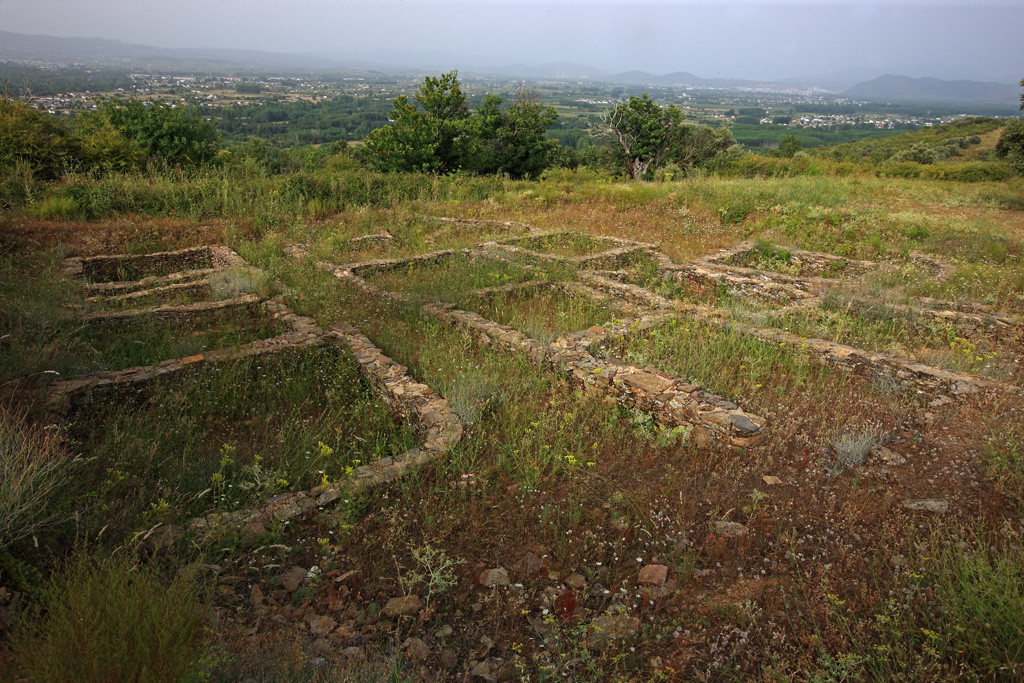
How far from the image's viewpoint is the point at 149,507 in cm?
341

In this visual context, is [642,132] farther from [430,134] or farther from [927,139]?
[927,139]

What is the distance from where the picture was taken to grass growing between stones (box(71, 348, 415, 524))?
11.7 feet

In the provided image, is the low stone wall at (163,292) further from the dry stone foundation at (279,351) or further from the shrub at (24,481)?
the shrub at (24,481)

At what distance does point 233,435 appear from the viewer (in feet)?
14.8

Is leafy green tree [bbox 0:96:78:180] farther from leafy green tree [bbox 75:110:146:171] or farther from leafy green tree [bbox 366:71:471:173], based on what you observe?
leafy green tree [bbox 366:71:471:173]

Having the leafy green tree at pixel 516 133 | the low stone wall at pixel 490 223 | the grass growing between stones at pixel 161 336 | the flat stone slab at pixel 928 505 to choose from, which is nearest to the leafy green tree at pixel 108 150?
the low stone wall at pixel 490 223

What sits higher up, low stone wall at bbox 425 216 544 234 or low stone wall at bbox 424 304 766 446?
low stone wall at bbox 425 216 544 234

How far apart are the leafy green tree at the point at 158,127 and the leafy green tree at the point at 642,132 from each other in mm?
25627

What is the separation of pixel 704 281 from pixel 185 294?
27.4 ft

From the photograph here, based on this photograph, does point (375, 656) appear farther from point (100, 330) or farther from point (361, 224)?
point (361, 224)

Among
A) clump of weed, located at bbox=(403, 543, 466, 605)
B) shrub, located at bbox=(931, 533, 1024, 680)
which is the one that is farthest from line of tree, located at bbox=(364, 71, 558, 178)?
shrub, located at bbox=(931, 533, 1024, 680)

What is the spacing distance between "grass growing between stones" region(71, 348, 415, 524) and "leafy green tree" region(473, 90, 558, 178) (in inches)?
857

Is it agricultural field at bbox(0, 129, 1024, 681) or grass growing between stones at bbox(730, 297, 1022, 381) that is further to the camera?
grass growing between stones at bbox(730, 297, 1022, 381)

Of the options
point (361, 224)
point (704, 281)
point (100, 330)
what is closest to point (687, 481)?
point (704, 281)
